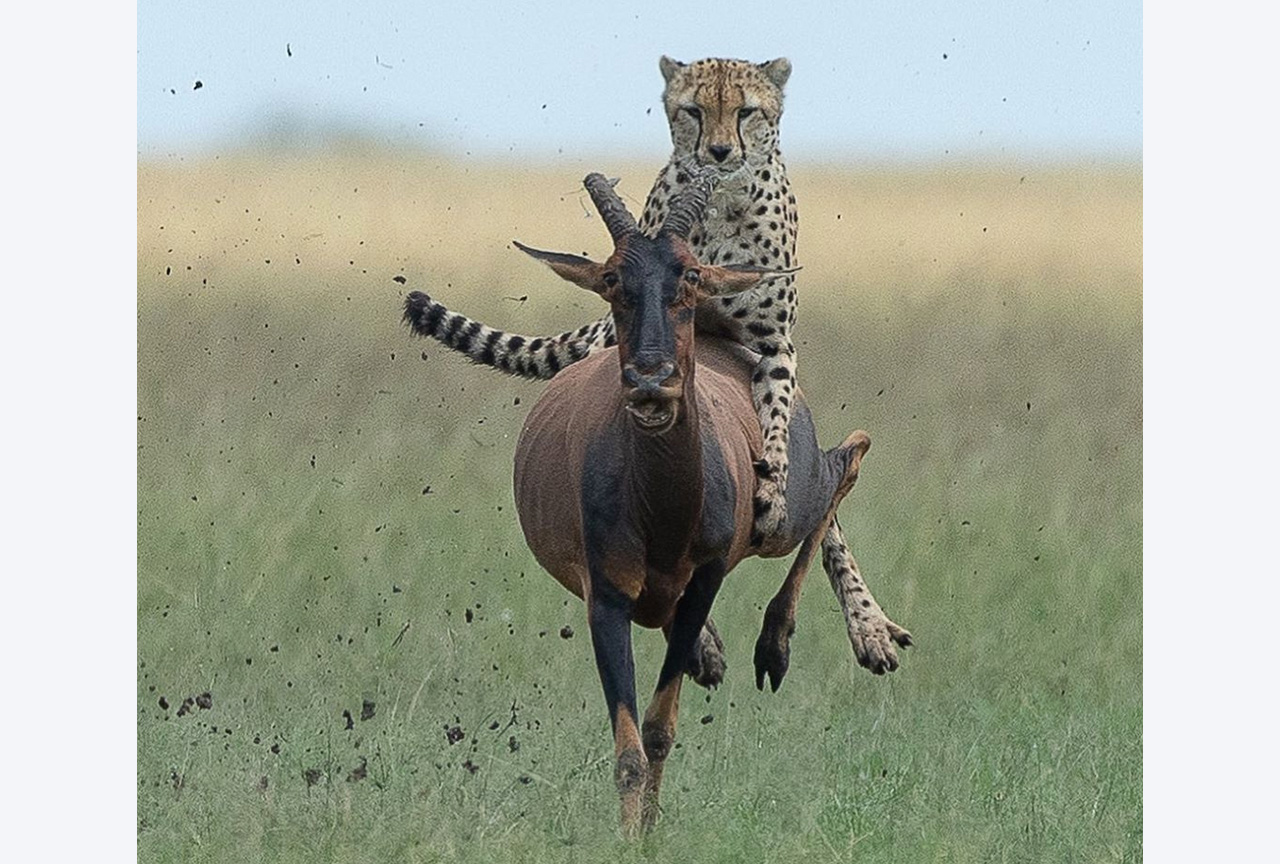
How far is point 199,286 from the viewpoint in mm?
11000

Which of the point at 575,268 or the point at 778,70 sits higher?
the point at 778,70

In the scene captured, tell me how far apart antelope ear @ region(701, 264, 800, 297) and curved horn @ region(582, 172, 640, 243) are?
25 centimetres

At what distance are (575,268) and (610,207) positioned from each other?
0.75 ft

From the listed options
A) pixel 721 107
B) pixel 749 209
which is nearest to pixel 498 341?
pixel 749 209

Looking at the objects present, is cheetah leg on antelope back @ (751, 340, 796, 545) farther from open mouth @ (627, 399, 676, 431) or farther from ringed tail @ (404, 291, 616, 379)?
open mouth @ (627, 399, 676, 431)

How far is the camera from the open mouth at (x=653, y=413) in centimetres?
715

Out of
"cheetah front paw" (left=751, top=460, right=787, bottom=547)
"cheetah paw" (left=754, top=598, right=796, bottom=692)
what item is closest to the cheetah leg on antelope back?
"cheetah front paw" (left=751, top=460, right=787, bottom=547)

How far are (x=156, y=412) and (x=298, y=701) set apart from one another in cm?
192

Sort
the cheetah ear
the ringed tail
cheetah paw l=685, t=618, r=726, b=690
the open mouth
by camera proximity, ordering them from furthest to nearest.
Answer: the ringed tail
cheetah paw l=685, t=618, r=726, b=690
the cheetah ear
the open mouth

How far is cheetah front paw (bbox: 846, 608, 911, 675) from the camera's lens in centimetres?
916

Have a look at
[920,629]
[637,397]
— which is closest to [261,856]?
[637,397]

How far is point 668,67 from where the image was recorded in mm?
8648

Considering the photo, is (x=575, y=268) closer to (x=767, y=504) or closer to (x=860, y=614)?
(x=767, y=504)

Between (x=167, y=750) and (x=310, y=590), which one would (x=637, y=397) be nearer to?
(x=167, y=750)
